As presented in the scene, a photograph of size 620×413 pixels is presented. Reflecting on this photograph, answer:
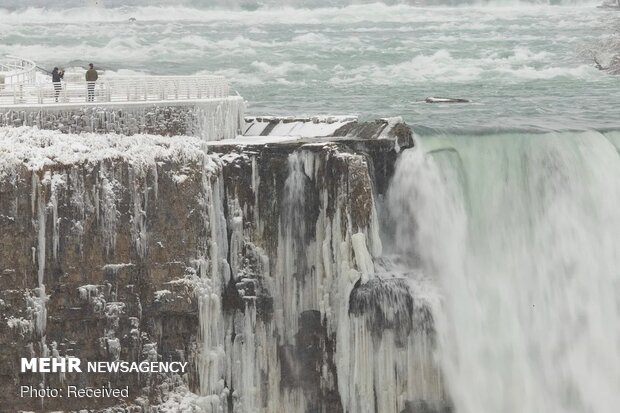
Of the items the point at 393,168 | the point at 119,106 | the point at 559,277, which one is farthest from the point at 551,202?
the point at 119,106

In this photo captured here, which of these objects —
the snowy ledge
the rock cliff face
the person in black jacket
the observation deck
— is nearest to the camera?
the snowy ledge

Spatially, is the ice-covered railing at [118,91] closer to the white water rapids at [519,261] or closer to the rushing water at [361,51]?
the white water rapids at [519,261]

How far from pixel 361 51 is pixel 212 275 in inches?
2421

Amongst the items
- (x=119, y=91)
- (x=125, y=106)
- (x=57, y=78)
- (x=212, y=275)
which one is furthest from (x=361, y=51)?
(x=212, y=275)

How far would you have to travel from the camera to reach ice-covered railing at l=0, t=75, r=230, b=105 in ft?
151

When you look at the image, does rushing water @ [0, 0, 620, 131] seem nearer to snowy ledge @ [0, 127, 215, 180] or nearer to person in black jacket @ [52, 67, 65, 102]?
person in black jacket @ [52, 67, 65, 102]

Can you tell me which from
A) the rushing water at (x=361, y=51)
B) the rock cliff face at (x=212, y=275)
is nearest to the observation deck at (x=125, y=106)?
the rock cliff face at (x=212, y=275)

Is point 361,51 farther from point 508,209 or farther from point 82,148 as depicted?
point 82,148

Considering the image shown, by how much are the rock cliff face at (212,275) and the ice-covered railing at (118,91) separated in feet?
7.01

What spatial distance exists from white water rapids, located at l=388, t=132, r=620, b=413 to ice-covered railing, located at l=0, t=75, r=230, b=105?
7580 mm

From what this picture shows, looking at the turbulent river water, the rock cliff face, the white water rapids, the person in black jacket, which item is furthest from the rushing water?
the person in black jacket

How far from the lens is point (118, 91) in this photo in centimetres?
4669

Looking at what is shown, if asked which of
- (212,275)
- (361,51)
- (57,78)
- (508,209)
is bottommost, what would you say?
(212,275)

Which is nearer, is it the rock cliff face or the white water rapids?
the rock cliff face
